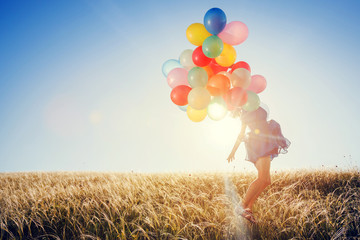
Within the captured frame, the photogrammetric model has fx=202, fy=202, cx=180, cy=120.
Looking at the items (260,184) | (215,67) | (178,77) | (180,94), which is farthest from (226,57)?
(260,184)

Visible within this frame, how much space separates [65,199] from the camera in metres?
3.31

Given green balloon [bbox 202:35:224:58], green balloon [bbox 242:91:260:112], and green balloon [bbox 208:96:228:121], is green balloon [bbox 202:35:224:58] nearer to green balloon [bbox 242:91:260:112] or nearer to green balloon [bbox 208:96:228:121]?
green balloon [bbox 208:96:228:121]

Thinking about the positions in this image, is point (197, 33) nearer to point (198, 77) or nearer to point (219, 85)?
point (198, 77)

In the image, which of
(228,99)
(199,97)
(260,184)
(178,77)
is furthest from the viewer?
(178,77)

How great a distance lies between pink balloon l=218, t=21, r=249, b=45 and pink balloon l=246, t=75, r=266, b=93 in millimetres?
689

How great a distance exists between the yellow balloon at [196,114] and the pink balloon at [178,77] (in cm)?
45

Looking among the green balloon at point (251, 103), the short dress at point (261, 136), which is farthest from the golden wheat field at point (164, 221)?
the green balloon at point (251, 103)

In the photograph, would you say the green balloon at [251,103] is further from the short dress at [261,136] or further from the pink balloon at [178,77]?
the pink balloon at [178,77]

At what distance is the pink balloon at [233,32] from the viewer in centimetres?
318

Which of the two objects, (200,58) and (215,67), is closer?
(200,58)

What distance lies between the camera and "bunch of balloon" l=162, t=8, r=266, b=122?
2.91 metres

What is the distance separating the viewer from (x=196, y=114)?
3.20 meters

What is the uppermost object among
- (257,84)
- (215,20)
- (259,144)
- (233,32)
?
(215,20)

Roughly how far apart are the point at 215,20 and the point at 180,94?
3.99 ft
